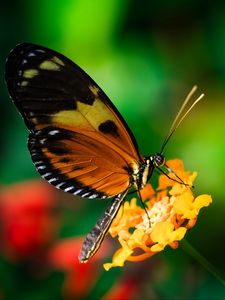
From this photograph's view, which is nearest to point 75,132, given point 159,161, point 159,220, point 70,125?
point 70,125

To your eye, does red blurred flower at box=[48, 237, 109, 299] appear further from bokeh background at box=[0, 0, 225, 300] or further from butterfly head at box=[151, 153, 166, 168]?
butterfly head at box=[151, 153, 166, 168]

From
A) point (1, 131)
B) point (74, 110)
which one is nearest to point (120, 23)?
point (1, 131)

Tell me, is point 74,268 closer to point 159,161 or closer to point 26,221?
point 26,221

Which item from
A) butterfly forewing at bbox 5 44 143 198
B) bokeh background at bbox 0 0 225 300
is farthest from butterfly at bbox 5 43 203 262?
bokeh background at bbox 0 0 225 300

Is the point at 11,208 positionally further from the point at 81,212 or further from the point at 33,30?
the point at 33,30

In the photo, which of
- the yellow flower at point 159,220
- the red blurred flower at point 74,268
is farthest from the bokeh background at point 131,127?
the yellow flower at point 159,220

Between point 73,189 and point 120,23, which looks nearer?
point 73,189

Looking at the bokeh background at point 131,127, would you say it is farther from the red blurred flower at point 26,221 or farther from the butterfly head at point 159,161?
the butterfly head at point 159,161
